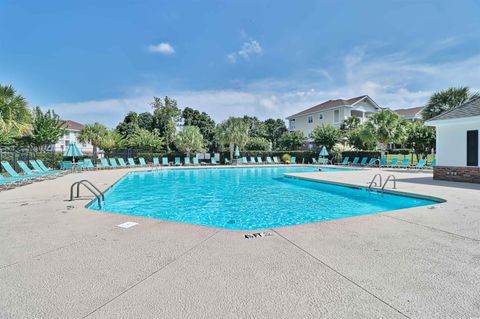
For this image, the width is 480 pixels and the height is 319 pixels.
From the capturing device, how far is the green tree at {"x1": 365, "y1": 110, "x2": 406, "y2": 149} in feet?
76.3

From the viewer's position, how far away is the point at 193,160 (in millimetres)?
27719

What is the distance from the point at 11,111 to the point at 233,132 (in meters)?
18.6

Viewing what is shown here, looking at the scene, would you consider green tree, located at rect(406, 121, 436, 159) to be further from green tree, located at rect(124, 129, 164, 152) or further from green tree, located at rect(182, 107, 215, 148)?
green tree, located at rect(124, 129, 164, 152)

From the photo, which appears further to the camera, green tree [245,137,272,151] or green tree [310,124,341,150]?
green tree [245,137,272,151]

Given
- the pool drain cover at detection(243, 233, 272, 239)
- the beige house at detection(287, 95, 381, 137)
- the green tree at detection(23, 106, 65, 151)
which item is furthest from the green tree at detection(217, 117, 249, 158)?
the pool drain cover at detection(243, 233, 272, 239)

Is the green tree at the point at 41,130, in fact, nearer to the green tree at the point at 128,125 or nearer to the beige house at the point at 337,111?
the green tree at the point at 128,125

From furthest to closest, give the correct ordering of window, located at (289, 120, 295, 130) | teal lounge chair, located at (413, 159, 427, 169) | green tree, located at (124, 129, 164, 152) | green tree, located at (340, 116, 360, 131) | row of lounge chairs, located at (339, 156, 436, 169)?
window, located at (289, 120, 295, 130), green tree, located at (340, 116, 360, 131), green tree, located at (124, 129, 164, 152), row of lounge chairs, located at (339, 156, 436, 169), teal lounge chair, located at (413, 159, 427, 169)

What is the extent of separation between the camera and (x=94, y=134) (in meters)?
27.7

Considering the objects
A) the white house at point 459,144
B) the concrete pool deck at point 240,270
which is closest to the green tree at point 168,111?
the white house at point 459,144

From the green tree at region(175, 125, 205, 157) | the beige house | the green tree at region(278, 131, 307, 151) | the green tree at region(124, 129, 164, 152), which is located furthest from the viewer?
the beige house

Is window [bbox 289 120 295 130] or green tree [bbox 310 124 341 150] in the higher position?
window [bbox 289 120 295 130]

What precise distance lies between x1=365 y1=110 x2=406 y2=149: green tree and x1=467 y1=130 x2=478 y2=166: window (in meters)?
12.1

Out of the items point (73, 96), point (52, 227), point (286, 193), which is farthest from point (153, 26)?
point (73, 96)

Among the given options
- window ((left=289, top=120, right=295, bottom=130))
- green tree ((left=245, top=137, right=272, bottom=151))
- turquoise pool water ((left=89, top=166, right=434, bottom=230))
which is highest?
window ((left=289, top=120, right=295, bottom=130))
